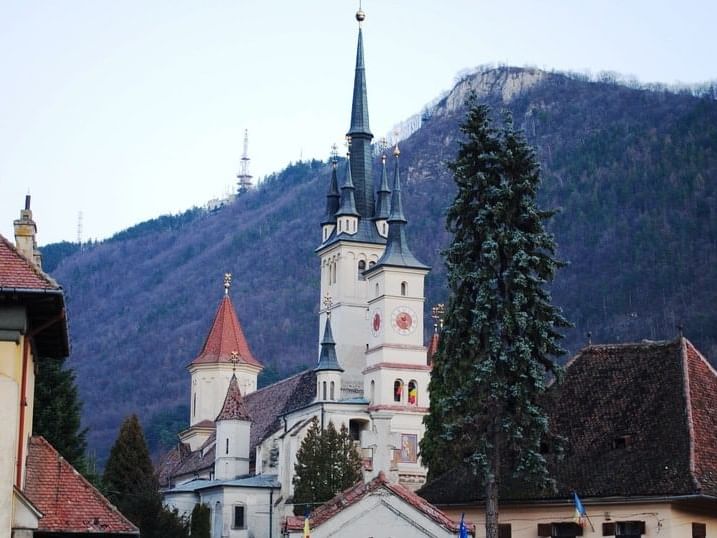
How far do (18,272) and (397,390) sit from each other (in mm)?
64101

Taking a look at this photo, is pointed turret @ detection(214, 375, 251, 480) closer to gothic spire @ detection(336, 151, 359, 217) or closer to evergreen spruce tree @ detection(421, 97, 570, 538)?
gothic spire @ detection(336, 151, 359, 217)

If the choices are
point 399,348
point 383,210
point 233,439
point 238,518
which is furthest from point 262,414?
point 399,348

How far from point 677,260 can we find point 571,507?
483 ft

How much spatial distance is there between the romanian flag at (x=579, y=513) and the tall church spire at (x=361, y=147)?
58717mm

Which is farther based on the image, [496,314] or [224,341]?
[224,341]

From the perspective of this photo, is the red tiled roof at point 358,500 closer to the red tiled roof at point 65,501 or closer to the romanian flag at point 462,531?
the romanian flag at point 462,531

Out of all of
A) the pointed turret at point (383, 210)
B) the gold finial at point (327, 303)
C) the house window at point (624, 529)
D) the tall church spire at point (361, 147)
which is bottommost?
the house window at point (624, 529)

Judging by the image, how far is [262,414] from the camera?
10094 cm

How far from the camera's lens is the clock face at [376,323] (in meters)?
87.6

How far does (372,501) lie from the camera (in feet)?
134

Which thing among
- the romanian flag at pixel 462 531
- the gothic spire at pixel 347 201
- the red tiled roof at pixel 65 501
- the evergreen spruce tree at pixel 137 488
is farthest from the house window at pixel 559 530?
the gothic spire at pixel 347 201

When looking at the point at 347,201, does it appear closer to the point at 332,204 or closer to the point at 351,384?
the point at 332,204

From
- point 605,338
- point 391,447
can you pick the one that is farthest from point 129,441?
point 605,338

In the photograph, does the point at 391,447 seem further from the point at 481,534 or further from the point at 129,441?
the point at 481,534
